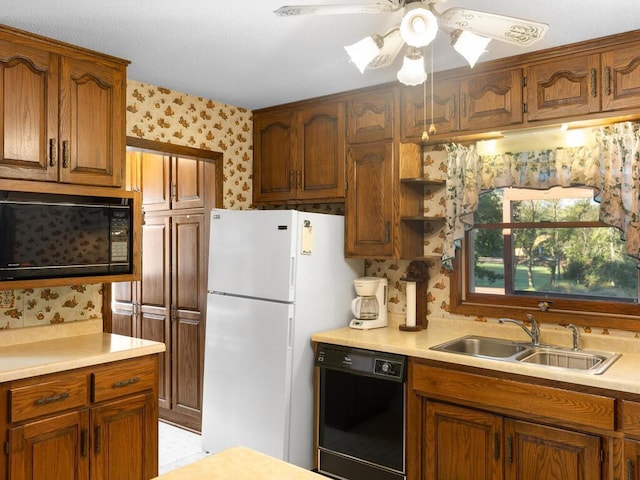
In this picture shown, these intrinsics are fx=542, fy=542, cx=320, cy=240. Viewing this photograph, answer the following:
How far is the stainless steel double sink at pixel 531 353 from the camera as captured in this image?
104 inches

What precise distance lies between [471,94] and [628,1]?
94cm

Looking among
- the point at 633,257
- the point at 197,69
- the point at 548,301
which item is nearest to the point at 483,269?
the point at 548,301

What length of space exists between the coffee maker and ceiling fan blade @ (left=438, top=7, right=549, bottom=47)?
1851mm

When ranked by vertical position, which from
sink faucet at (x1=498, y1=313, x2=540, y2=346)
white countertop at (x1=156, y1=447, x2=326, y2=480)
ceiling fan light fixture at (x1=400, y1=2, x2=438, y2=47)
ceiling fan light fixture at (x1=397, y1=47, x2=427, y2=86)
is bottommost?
white countertop at (x1=156, y1=447, x2=326, y2=480)

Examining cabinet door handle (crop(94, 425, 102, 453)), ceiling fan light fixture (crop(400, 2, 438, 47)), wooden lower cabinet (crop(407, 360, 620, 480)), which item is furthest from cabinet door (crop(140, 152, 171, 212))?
ceiling fan light fixture (crop(400, 2, 438, 47))

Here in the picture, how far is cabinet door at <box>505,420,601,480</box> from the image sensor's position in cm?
231

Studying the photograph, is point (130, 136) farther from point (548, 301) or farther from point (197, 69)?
point (548, 301)

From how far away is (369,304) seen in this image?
3.44m

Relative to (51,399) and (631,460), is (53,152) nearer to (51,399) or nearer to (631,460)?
(51,399)

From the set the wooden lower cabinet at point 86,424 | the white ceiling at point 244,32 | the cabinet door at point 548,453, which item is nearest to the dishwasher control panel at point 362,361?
the cabinet door at point 548,453

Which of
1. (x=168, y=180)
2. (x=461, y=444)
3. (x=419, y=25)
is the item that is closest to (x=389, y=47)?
(x=419, y=25)

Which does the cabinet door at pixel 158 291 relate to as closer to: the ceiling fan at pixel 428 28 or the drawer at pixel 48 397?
the drawer at pixel 48 397

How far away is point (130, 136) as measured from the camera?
10.8 ft

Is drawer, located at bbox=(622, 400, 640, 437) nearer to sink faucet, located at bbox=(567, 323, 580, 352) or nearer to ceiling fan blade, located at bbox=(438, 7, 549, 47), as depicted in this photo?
sink faucet, located at bbox=(567, 323, 580, 352)
